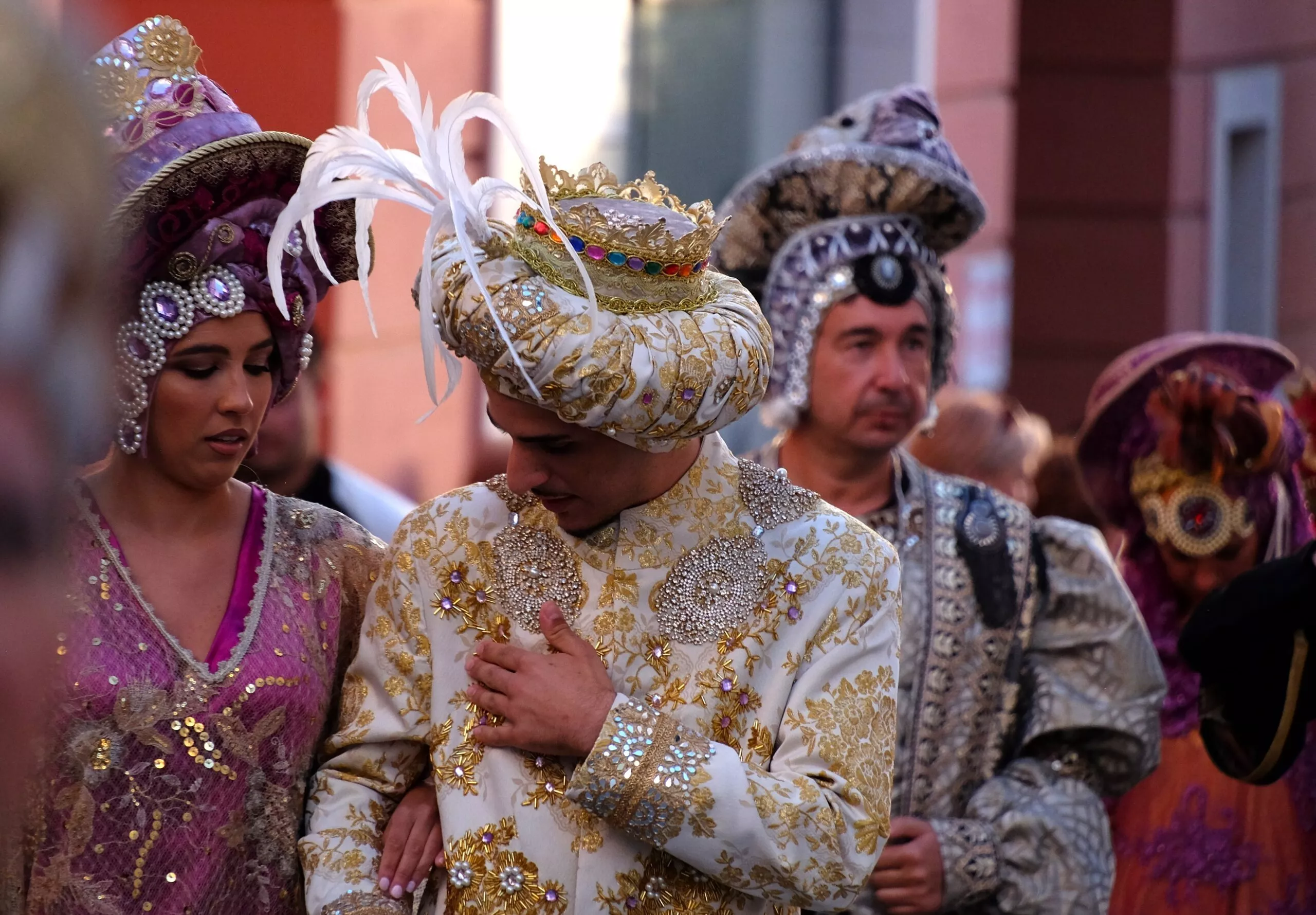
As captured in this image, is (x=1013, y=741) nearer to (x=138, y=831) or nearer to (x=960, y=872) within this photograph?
(x=960, y=872)

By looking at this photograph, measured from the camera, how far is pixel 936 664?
3.23m

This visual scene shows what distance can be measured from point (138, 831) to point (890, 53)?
19.2 ft

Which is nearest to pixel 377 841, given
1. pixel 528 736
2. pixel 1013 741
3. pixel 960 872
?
pixel 528 736

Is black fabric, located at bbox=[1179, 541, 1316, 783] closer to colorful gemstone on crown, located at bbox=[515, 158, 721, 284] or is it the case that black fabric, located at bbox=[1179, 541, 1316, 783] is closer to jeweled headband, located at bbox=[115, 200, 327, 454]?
colorful gemstone on crown, located at bbox=[515, 158, 721, 284]

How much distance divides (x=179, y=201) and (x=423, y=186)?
1.27 ft

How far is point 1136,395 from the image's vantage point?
3.92 metres

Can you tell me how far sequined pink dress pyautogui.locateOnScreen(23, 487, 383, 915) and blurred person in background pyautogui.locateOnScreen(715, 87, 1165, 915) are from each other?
1.15m

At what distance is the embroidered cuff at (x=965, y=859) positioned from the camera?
10.1 ft

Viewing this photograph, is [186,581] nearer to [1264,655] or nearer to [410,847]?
[410,847]

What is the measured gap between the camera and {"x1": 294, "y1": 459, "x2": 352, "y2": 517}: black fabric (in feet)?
14.5

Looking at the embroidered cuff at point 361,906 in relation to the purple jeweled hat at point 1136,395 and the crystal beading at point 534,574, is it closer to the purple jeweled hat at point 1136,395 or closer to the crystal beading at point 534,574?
the crystal beading at point 534,574

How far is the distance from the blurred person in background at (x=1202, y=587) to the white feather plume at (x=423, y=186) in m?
1.92

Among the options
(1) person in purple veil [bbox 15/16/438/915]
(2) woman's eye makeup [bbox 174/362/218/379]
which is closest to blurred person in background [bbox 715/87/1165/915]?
(1) person in purple veil [bbox 15/16/438/915]

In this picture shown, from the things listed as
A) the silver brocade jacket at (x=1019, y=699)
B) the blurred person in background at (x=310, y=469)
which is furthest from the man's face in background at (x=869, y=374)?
the blurred person in background at (x=310, y=469)
